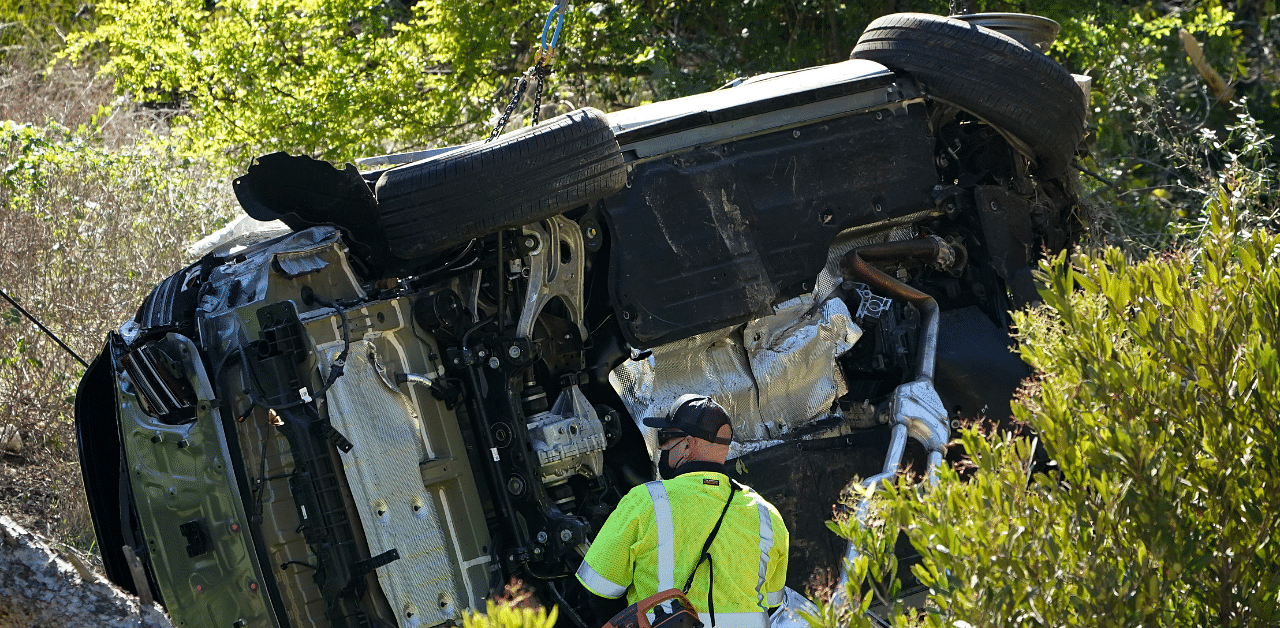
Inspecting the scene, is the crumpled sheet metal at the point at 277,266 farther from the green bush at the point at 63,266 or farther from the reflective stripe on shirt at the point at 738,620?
the green bush at the point at 63,266

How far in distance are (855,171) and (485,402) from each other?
182cm

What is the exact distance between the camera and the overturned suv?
4270 mm

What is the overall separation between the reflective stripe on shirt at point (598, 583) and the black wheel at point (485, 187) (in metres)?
1.51

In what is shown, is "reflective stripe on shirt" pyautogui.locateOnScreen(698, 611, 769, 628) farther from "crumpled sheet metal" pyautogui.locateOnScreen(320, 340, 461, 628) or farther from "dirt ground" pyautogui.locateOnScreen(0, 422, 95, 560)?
"dirt ground" pyautogui.locateOnScreen(0, 422, 95, 560)

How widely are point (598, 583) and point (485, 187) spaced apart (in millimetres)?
1623

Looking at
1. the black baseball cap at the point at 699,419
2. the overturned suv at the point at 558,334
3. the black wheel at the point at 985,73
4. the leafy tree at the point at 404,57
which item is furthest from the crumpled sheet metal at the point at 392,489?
the leafy tree at the point at 404,57

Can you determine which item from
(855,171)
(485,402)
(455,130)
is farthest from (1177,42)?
(485,402)

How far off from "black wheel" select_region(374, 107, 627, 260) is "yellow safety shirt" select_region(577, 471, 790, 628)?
144 cm

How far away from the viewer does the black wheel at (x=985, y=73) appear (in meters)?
5.39

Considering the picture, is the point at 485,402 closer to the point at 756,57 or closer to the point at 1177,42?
the point at 756,57

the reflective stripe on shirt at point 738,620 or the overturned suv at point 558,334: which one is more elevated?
the overturned suv at point 558,334

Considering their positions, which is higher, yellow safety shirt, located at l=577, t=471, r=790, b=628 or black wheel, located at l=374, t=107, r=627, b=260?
black wheel, located at l=374, t=107, r=627, b=260

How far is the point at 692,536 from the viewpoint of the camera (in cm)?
331

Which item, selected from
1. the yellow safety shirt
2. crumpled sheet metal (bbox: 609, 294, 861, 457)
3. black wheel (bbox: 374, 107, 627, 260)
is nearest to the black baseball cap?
the yellow safety shirt
